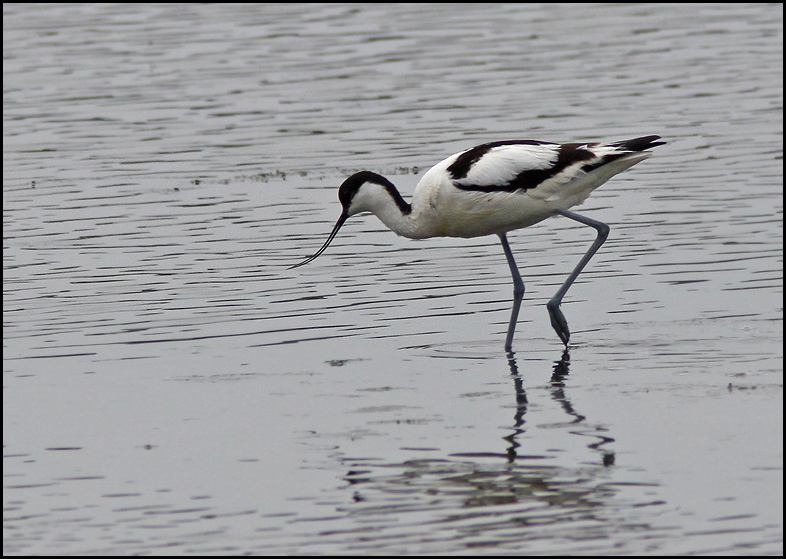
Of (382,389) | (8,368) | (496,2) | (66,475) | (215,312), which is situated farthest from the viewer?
(496,2)

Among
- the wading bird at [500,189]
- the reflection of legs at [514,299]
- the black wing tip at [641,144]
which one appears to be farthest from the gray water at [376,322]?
the black wing tip at [641,144]

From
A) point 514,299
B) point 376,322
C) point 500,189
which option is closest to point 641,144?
point 500,189

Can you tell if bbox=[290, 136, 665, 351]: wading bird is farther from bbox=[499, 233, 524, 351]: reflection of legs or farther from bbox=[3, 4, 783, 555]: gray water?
bbox=[3, 4, 783, 555]: gray water

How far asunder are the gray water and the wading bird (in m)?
0.67

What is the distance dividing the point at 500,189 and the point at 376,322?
1.29 metres

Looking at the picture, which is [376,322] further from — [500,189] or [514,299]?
[500,189]

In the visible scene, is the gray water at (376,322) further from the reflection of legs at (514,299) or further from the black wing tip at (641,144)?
the black wing tip at (641,144)

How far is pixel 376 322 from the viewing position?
31.6 ft

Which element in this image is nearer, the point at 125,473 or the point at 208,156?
the point at 125,473

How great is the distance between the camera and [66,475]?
6867 mm

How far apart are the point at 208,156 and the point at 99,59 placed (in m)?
6.93

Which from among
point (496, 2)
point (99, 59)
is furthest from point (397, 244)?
point (496, 2)

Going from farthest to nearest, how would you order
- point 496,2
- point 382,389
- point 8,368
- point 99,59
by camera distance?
point 496,2 < point 99,59 < point 8,368 < point 382,389

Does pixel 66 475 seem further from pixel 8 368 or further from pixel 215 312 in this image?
pixel 215 312
